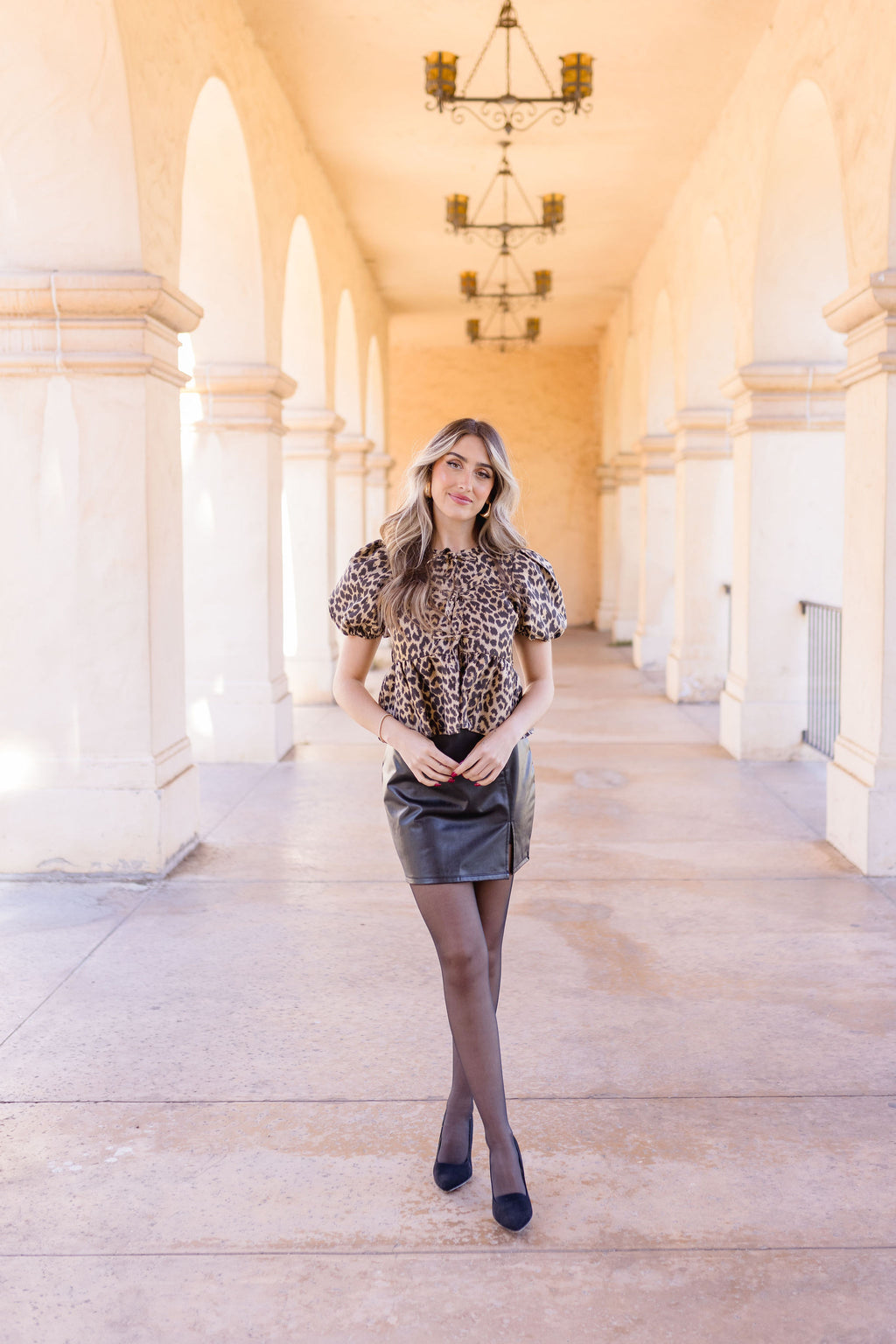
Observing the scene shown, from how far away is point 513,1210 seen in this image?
247 centimetres

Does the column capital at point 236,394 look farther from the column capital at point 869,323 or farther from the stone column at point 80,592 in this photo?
the column capital at point 869,323

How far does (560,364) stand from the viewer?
20.1m

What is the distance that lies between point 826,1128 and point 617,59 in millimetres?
6875

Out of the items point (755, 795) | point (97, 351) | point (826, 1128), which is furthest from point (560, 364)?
point (826, 1128)

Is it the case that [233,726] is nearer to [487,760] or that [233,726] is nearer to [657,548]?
[487,760]

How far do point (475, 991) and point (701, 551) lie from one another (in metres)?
Answer: 8.56

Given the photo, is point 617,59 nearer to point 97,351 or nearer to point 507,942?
point 97,351

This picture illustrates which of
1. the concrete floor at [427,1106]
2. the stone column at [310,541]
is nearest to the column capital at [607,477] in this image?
the stone column at [310,541]

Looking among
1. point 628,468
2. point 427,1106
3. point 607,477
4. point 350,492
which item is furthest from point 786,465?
point 607,477

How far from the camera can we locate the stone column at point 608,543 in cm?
1877

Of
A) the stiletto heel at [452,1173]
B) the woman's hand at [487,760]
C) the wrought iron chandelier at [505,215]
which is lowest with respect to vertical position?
the stiletto heel at [452,1173]

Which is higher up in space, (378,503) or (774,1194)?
(378,503)

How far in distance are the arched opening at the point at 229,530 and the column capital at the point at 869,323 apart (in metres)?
3.74

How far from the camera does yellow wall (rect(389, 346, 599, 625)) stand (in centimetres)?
2008
